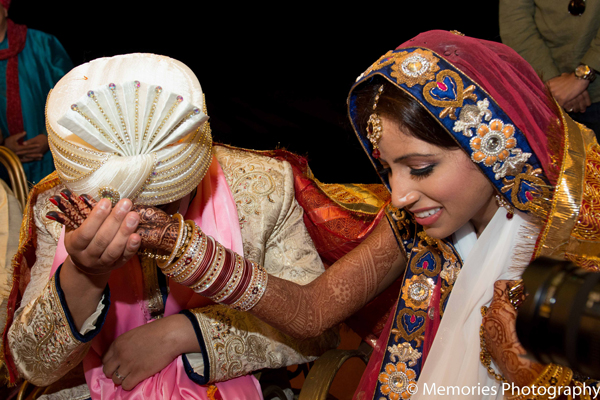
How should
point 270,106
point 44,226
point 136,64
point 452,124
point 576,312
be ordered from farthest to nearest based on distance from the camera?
point 270,106 → point 44,226 → point 136,64 → point 452,124 → point 576,312

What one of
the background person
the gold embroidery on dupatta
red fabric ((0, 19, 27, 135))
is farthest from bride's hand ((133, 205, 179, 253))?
red fabric ((0, 19, 27, 135))

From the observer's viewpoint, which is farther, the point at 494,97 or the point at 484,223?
the point at 484,223

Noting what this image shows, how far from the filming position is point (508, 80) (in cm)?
114

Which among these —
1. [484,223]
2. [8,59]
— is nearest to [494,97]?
[484,223]

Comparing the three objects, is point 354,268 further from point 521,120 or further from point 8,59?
point 8,59

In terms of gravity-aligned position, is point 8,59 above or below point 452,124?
below

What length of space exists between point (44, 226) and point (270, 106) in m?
2.07

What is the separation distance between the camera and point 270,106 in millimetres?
3363

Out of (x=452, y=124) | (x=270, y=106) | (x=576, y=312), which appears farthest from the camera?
(x=270, y=106)

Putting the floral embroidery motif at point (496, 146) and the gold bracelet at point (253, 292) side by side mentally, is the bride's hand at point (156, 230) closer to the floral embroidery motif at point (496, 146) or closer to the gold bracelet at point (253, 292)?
the gold bracelet at point (253, 292)

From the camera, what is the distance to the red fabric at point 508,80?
1.11 metres

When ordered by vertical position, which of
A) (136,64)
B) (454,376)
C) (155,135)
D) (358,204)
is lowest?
(454,376)

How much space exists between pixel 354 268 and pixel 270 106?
214 centimetres

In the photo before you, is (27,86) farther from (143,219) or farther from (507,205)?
(507,205)
